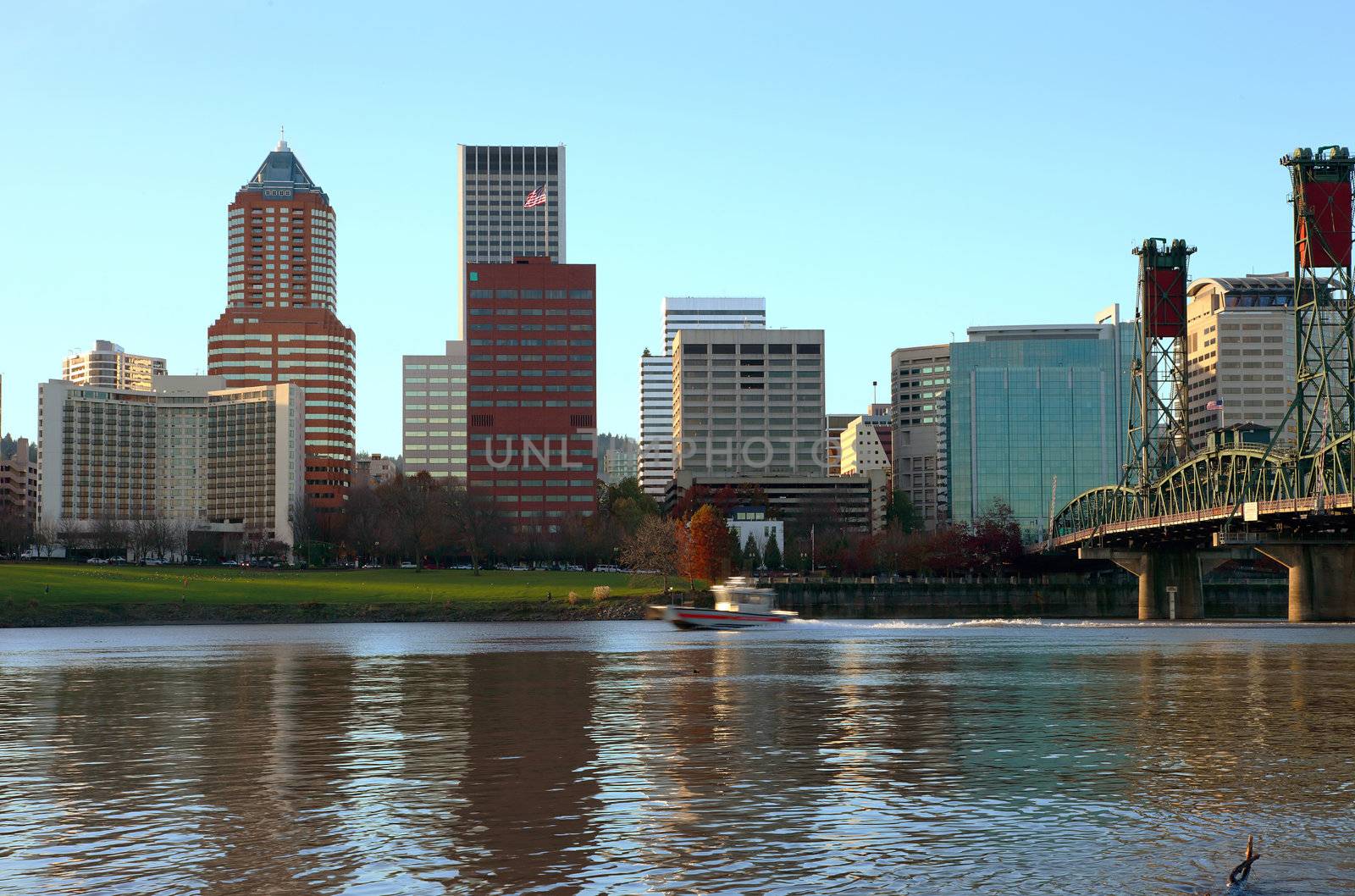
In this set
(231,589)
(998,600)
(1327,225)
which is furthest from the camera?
(998,600)

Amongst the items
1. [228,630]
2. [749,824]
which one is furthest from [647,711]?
[228,630]

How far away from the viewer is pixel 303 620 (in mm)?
159875

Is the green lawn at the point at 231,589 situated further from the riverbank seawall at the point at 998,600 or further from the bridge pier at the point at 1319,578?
the bridge pier at the point at 1319,578

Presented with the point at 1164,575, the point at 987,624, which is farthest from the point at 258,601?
the point at 1164,575

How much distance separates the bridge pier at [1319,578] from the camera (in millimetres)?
146500

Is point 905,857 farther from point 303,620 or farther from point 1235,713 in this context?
point 303,620

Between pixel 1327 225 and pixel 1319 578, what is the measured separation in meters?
35.2

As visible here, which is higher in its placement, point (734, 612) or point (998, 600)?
point (734, 612)

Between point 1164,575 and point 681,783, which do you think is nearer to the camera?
point 681,783

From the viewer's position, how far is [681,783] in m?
29.1

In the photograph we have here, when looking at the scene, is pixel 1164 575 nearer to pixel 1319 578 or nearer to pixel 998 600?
pixel 998 600

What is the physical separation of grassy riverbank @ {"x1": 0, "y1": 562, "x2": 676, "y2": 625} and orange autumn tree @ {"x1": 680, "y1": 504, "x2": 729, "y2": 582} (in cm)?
783

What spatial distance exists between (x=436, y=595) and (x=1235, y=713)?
139616 millimetres

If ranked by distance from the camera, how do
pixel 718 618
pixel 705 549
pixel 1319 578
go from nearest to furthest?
1. pixel 718 618
2. pixel 1319 578
3. pixel 705 549
